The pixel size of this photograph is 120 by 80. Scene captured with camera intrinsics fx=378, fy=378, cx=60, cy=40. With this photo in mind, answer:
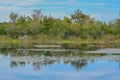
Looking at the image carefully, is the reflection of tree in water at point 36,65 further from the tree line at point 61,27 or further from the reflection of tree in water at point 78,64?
the tree line at point 61,27

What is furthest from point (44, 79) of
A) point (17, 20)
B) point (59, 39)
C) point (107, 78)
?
point (17, 20)

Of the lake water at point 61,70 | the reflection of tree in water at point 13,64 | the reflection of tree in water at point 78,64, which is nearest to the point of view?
the lake water at point 61,70

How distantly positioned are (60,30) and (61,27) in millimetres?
585

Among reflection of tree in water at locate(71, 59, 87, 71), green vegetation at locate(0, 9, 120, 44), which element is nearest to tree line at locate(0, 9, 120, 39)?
green vegetation at locate(0, 9, 120, 44)

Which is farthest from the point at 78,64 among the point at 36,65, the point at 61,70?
the point at 61,70

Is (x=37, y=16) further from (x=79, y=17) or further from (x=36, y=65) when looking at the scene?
(x=36, y=65)

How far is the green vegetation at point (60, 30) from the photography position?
52.8 meters

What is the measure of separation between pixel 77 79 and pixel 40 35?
4030 centimetres

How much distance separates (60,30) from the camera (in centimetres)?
5534

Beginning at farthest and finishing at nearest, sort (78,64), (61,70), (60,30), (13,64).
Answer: (60,30)
(13,64)
(78,64)
(61,70)

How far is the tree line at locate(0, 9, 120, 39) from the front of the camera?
54469mm

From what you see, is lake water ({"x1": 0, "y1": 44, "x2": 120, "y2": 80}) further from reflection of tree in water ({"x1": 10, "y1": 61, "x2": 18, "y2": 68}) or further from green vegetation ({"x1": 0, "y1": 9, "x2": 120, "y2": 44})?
green vegetation ({"x1": 0, "y1": 9, "x2": 120, "y2": 44})

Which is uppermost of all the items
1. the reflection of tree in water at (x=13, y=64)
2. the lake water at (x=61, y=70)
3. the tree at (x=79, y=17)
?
the tree at (x=79, y=17)

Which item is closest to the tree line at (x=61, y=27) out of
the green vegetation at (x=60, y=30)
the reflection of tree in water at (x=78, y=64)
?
the green vegetation at (x=60, y=30)
